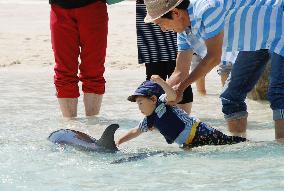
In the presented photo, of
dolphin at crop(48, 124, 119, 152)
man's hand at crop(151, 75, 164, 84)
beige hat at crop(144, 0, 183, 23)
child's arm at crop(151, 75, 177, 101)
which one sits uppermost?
beige hat at crop(144, 0, 183, 23)

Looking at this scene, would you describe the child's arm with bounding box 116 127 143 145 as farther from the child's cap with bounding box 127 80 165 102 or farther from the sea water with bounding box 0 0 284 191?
the child's cap with bounding box 127 80 165 102

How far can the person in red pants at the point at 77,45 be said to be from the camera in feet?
22.1

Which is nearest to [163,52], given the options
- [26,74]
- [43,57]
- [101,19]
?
[101,19]

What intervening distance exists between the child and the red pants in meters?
1.54

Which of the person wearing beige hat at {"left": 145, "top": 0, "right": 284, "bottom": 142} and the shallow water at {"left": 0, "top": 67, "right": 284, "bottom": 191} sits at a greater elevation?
the person wearing beige hat at {"left": 145, "top": 0, "right": 284, "bottom": 142}

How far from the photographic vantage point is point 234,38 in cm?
523

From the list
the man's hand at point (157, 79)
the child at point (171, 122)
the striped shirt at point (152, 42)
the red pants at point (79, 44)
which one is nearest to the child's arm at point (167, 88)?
the man's hand at point (157, 79)

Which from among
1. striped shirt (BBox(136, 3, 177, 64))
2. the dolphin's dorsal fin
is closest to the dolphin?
the dolphin's dorsal fin

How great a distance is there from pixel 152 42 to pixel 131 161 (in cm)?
178

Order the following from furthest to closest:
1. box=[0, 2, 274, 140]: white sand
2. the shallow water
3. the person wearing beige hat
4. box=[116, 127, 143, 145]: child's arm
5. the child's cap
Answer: box=[0, 2, 274, 140]: white sand, box=[116, 127, 143, 145]: child's arm, the child's cap, the person wearing beige hat, the shallow water

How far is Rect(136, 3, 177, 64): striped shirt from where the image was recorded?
6461 mm

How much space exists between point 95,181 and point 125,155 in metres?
0.79

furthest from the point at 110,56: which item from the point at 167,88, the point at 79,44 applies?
the point at 167,88

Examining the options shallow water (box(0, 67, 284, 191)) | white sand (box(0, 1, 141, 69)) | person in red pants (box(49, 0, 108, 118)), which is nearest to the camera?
shallow water (box(0, 67, 284, 191))
